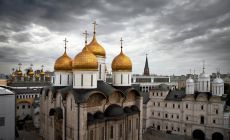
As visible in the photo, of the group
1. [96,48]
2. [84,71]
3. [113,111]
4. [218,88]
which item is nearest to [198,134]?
[218,88]

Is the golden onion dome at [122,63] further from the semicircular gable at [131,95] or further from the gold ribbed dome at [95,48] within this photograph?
the semicircular gable at [131,95]

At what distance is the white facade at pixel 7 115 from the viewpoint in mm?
18594

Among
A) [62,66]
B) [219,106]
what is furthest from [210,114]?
[62,66]

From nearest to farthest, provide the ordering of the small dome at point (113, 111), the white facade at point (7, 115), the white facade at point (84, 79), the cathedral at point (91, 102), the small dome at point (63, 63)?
the cathedral at point (91, 102), the small dome at point (113, 111), the white facade at point (84, 79), the white facade at point (7, 115), the small dome at point (63, 63)

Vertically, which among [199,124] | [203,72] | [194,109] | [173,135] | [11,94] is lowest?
[173,135]

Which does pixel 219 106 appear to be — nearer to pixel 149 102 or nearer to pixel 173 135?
pixel 173 135

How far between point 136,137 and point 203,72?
16920mm

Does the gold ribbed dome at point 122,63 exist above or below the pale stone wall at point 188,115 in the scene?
above

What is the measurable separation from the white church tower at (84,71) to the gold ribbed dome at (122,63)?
13.5 feet

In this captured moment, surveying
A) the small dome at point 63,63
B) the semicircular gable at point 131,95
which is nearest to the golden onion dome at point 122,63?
the semicircular gable at point 131,95

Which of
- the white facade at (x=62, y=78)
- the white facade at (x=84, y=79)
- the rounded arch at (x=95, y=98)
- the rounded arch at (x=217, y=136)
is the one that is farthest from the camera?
the rounded arch at (x=217, y=136)

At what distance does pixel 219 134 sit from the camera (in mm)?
26234

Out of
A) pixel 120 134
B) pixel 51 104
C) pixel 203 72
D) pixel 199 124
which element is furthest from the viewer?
pixel 203 72

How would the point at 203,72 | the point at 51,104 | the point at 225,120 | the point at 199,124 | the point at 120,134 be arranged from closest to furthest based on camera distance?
the point at 120,134 → the point at 51,104 → the point at 225,120 → the point at 199,124 → the point at 203,72
